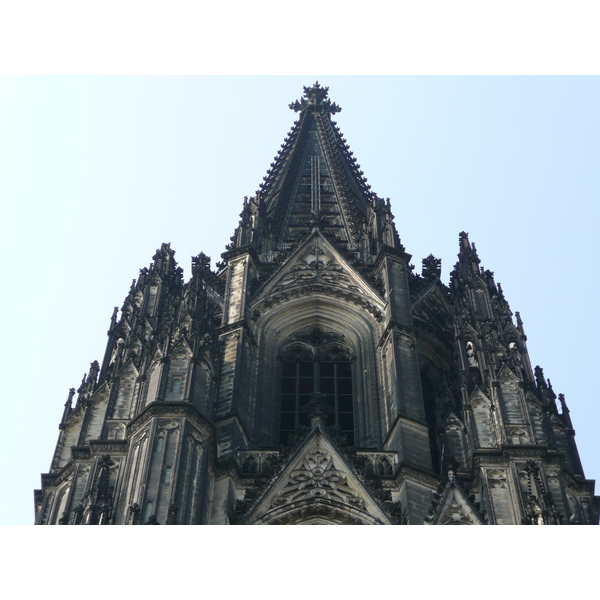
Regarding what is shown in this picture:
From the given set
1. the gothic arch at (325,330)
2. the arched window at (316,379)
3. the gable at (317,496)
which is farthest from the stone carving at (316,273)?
the gable at (317,496)

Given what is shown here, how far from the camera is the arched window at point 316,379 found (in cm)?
3653

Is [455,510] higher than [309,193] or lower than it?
lower

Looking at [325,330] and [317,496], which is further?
[325,330]

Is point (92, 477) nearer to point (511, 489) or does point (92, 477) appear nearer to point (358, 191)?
point (511, 489)

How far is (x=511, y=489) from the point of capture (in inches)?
1174

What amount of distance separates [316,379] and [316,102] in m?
31.6

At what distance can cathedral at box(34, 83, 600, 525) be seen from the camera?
29.9 meters

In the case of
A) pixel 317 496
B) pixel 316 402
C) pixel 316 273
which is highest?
pixel 316 273

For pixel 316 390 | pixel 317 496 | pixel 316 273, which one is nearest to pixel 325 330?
pixel 316 273

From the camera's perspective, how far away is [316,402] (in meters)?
34.0

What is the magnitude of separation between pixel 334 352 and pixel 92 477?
35.0 feet

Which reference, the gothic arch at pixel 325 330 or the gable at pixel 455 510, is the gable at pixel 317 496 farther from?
the gothic arch at pixel 325 330

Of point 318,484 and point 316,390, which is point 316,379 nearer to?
point 316,390

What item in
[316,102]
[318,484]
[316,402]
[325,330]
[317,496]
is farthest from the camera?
[316,102]
